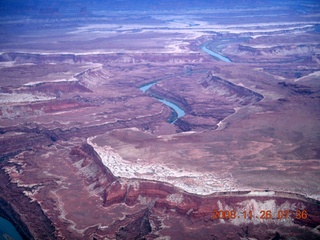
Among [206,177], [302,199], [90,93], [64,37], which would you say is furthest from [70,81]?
[64,37]

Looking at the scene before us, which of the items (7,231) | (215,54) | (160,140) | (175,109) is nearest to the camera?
(7,231)

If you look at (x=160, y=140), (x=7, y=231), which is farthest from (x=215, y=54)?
(x=7, y=231)

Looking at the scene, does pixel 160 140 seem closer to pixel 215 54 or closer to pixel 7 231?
pixel 7 231

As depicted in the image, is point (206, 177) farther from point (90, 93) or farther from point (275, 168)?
point (90, 93)

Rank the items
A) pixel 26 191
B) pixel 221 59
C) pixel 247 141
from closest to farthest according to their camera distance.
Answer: pixel 26 191 < pixel 247 141 < pixel 221 59

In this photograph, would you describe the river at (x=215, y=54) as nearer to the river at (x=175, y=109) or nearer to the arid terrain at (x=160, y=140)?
the arid terrain at (x=160, y=140)

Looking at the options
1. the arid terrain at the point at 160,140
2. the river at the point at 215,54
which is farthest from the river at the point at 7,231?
the river at the point at 215,54
